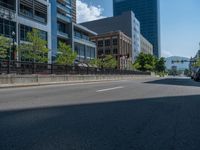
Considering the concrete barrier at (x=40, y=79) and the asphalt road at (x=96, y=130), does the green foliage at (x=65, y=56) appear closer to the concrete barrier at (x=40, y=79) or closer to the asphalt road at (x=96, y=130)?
the concrete barrier at (x=40, y=79)

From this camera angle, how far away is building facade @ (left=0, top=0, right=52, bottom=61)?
138 ft

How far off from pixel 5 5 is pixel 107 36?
7592 centimetres

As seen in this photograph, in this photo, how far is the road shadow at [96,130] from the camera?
3.88 metres

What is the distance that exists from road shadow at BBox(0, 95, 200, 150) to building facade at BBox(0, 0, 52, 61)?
3520 cm

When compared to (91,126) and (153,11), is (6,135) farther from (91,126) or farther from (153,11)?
(153,11)

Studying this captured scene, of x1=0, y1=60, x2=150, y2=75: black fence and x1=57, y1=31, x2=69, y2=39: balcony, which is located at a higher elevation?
x1=57, y1=31, x2=69, y2=39: balcony

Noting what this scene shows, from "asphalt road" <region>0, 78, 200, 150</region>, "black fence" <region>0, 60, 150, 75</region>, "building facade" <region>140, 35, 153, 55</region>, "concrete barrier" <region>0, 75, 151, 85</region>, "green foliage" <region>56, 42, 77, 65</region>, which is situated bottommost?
→ "asphalt road" <region>0, 78, 200, 150</region>

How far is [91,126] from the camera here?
5.12m

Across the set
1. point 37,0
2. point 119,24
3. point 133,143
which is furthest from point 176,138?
point 119,24

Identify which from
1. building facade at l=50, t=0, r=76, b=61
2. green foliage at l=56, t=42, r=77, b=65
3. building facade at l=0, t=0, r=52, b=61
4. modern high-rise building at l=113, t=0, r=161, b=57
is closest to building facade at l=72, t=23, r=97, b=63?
building facade at l=50, t=0, r=76, b=61

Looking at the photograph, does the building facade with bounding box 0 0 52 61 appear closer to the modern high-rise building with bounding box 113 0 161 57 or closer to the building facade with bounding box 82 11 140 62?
the building facade with bounding box 82 11 140 62

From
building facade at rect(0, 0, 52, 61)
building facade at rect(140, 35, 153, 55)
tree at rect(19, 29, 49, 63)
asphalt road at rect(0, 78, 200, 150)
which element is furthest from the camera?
building facade at rect(140, 35, 153, 55)

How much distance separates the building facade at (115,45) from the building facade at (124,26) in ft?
32.9

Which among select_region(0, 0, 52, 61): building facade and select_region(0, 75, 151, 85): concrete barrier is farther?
select_region(0, 0, 52, 61): building facade
